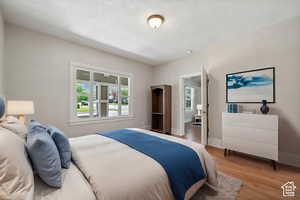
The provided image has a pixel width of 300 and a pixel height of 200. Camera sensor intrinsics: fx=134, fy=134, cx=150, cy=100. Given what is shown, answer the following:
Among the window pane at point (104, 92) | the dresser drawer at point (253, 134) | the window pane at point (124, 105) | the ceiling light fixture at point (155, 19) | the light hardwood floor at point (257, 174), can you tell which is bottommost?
the light hardwood floor at point (257, 174)

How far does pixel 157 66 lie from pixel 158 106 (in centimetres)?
154

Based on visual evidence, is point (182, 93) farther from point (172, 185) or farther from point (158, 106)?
point (172, 185)

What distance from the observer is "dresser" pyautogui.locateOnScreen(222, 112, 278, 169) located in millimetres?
2342

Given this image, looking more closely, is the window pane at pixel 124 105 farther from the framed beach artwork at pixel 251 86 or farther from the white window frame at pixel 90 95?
the framed beach artwork at pixel 251 86

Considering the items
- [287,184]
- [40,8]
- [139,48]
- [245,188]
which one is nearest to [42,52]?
[40,8]

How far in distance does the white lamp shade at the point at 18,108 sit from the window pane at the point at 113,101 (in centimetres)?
214

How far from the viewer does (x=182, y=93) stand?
14.5 ft

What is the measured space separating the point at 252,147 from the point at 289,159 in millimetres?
656

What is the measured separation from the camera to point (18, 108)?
2.03 meters

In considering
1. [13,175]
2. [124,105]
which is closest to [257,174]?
[13,175]

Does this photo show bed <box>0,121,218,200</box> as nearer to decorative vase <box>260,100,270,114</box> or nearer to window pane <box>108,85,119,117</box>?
decorative vase <box>260,100,270,114</box>

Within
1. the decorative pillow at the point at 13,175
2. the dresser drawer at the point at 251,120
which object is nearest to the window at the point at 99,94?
the decorative pillow at the point at 13,175

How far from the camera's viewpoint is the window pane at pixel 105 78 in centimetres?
388

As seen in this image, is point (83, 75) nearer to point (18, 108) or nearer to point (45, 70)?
point (45, 70)
